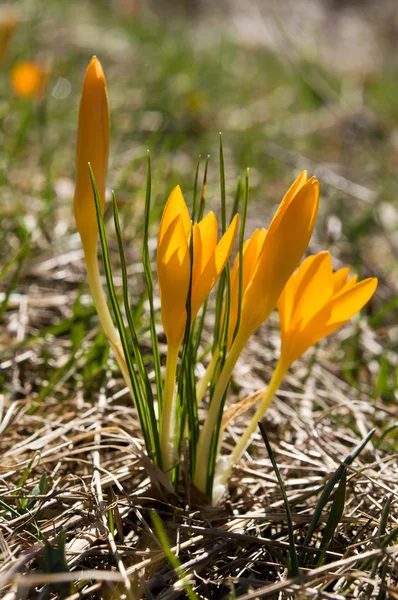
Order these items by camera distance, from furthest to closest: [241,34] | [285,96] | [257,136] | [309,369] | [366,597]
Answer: [241,34] → [285,96] → [257,136] → [309,369] → [366,597]

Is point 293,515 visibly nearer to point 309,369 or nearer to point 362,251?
point 309,369

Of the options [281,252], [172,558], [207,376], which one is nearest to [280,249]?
[281,252]

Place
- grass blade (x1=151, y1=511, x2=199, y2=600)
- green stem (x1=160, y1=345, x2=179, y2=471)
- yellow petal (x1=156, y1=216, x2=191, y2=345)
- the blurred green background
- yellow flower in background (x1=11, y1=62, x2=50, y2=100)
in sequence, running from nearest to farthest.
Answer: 1. grass blade (x1=151, y1=511, x2=199, y2=600)
2. yellow petal (x1=156, y1=216, x2=191, y2=345)
3. green stem (x1=160, y1=345, x2=179, y2=471)
4. the blurred green background
5. yellow flower in background (x1=11, y1=62, x2=50, y2=100)

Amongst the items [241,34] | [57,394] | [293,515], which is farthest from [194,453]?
[241,34]

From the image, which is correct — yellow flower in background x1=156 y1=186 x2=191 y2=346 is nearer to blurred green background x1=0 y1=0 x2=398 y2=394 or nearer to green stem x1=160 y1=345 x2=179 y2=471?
green stem x1=160 y1=345 x2=179 y2=471

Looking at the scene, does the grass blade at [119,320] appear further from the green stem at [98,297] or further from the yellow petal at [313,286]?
the yellow petal at [313,286]

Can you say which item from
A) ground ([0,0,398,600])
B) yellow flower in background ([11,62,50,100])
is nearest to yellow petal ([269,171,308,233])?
ground ([0,0,398,600])
